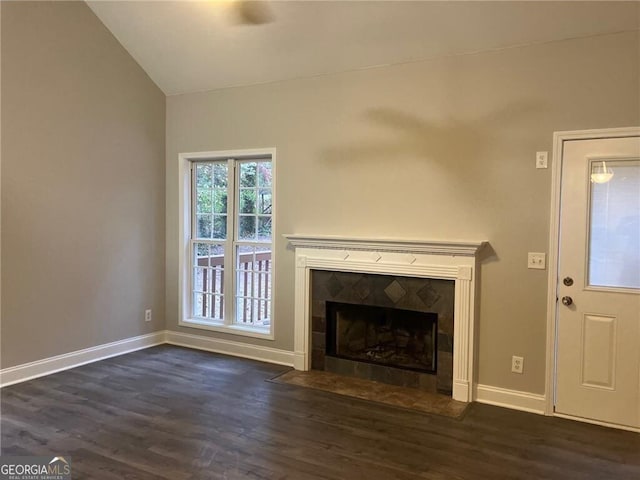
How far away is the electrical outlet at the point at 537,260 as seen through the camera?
11.5 ft

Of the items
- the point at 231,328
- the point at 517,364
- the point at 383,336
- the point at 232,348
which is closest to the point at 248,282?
the point at 231,328

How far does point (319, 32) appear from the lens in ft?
12.8

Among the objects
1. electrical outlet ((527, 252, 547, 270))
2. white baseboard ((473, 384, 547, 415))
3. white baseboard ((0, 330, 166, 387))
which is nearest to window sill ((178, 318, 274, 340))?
white baseboard ((0, 330, 166, 387))

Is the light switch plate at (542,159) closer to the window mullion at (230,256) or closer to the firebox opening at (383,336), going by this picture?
the firebox opening at (383,336)

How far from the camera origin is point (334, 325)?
4.43m

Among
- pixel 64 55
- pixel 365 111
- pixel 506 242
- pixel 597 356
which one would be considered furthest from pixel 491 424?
pixel 64 55

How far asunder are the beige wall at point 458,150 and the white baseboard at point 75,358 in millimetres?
1431

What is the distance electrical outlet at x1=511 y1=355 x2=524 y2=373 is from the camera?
11.8ft

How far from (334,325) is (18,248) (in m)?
2.75

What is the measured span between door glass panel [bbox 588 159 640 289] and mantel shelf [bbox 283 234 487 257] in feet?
2.47

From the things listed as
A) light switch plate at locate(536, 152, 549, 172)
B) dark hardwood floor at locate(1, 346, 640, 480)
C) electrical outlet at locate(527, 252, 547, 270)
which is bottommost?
dark hardwood floor at locate(1, 346, 640, 480)

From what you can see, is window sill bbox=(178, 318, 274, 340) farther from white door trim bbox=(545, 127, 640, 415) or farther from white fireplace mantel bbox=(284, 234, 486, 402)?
white door trim bbox=(545, 127, 640, 415)

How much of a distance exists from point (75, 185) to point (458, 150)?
337cm

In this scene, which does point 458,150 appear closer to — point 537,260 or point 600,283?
point 537,260
